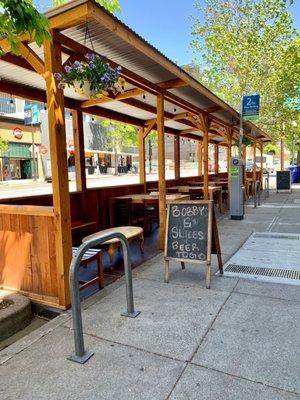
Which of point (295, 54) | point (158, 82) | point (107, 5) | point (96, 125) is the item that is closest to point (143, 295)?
point (158, 82)

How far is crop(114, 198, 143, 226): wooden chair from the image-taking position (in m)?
6.96

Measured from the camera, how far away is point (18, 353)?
271 cm

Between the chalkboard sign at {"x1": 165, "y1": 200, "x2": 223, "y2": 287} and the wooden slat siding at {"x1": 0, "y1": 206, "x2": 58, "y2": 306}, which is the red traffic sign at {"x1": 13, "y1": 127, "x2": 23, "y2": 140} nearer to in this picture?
the wooden slat siding at {"x1": 0, "y1": 206, "x2": 58, "y2": 306}

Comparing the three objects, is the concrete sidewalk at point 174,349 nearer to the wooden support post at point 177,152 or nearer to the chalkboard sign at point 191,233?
the chalkboard sign at point 191,233

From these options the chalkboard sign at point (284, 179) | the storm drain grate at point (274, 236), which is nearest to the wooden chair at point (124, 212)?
the storm drain grate at point (274, 236)

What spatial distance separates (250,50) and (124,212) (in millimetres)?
13781

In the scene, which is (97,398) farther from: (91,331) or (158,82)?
(158,82)

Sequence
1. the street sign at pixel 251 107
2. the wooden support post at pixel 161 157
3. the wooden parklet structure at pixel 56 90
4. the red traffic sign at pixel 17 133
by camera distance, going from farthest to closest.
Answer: the red traffic sign at pixel 17 133
the street sign at pixel 251 107
the wooden support post at pixel 161 157
the wooden parklet structure at pixel 56 90

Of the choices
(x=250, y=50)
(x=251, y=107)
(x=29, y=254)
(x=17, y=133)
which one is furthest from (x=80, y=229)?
(x=17, y=133)

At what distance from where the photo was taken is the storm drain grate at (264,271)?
421 centimetres

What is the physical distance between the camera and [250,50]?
1675 cm

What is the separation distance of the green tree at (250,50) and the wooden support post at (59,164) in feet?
52.6

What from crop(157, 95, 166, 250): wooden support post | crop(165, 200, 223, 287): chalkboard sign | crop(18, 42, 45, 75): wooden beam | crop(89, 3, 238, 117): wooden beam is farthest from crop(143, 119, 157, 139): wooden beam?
crop(18, 42, 45, 75): wooden beam

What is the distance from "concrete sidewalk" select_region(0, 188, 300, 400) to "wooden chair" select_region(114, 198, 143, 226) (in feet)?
10.1
